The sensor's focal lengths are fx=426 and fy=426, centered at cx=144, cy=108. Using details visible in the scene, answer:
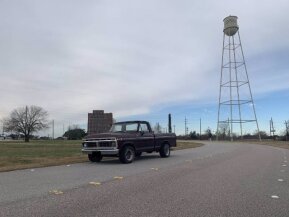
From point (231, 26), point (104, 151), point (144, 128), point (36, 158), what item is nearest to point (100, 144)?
point (104, 151)

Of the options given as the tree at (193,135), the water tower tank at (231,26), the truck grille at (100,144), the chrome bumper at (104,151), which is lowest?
the chrome bumper at (104,151)

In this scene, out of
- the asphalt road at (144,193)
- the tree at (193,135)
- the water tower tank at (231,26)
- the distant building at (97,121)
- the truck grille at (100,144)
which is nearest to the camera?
the asphalt road at (144,193)

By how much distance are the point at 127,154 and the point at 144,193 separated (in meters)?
8.56

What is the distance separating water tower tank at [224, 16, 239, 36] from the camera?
65562mm

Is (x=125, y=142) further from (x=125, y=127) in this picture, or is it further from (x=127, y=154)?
(x=125, y=127)

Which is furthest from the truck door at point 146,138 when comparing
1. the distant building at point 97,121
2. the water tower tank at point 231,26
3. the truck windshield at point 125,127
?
the water tower tank at point 231,26

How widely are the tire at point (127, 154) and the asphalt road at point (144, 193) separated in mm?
4040

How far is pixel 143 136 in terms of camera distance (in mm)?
19422

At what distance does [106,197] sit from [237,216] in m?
2.86

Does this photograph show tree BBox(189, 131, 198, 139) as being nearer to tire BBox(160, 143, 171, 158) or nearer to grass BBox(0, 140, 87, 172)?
grass BBox(0, 140, 87, 172)

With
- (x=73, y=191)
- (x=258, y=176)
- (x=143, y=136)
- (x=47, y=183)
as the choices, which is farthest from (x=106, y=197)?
(x=143, y=136)

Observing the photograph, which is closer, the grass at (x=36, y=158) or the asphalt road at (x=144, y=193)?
the asphalt road at (x=144, y=193)

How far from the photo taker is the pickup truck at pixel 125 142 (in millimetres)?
17609

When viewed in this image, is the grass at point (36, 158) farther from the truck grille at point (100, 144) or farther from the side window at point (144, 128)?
the side window at point (144, 128)
